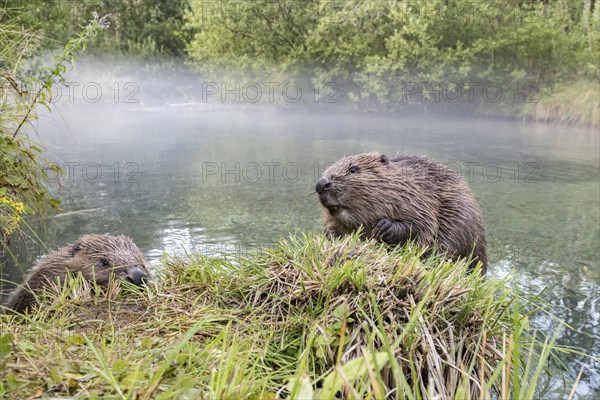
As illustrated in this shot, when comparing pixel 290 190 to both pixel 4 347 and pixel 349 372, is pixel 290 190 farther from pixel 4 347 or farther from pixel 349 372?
pixel 349 372

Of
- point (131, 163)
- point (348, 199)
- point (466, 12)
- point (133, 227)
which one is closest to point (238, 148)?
point (131, 163)

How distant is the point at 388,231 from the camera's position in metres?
3.32

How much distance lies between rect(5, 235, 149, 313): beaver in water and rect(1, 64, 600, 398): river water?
53cm

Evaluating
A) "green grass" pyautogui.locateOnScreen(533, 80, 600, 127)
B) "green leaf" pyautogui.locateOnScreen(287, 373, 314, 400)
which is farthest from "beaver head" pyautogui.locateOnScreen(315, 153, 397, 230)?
"green grass" pyautogui.locateOnScreen(533, 80, 600, 127)

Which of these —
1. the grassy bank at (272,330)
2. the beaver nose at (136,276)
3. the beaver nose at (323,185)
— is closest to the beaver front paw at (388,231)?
the beaver nose at (323,185)

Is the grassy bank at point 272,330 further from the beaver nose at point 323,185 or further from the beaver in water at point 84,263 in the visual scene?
the beaver in water at point 84,263

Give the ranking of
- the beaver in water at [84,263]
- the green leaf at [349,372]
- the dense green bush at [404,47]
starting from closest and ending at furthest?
the green leaf at [349,372], the beaver in water at [84,263], the dense green bush at [404,47]

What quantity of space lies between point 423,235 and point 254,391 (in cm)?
207

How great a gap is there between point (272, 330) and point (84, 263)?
1928 millimetres

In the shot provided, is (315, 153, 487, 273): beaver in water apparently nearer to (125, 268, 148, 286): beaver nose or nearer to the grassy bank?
the grassy bank

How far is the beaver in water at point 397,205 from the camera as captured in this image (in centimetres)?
336

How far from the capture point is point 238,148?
13.3 m

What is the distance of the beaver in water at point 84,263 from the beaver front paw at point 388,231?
1.38 metres

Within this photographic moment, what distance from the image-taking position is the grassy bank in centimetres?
149
